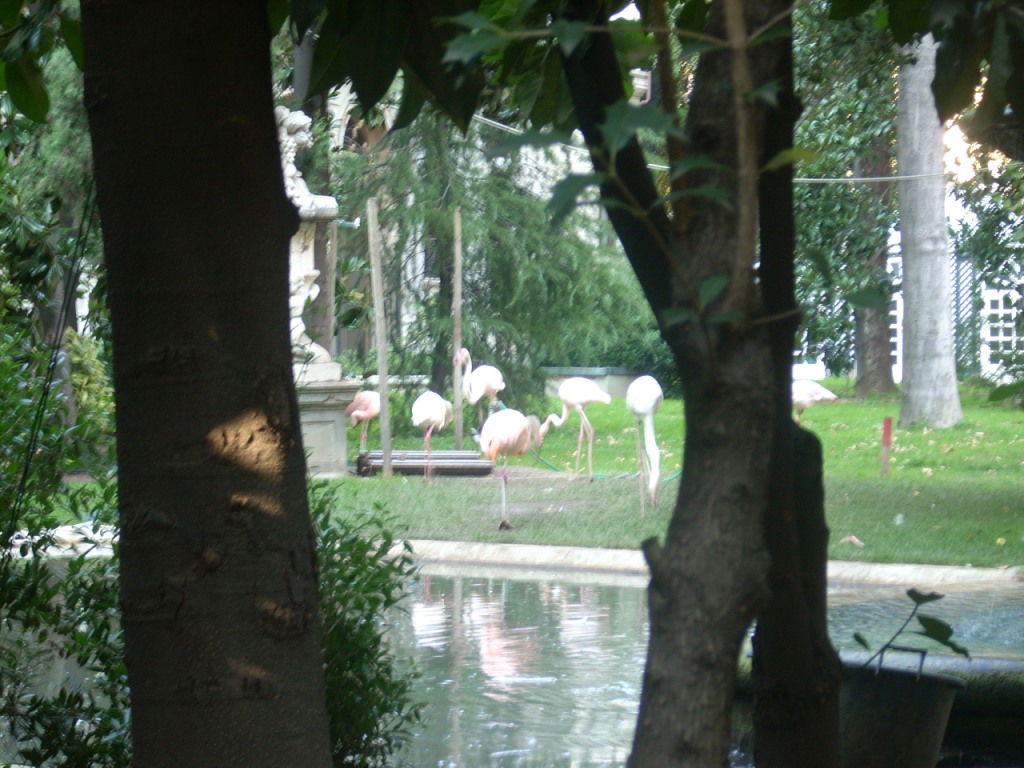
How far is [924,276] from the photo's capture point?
63.7ft

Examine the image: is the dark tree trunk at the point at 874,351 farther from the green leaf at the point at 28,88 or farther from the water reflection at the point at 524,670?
the green leaf at the point at 28,88

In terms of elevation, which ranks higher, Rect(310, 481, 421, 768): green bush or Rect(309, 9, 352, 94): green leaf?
Rect(309, 9, 352, 94): green leaf

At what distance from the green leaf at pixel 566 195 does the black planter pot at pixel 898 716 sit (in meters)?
2.37

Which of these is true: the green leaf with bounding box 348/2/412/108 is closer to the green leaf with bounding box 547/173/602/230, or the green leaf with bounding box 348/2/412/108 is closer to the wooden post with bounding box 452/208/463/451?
the green leaf with bounding box 547/173/602/230

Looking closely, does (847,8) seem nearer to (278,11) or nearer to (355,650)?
(278,11)

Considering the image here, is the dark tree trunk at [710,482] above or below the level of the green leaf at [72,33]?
below

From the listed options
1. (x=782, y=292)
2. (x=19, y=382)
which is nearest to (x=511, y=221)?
(x=19, y=382)

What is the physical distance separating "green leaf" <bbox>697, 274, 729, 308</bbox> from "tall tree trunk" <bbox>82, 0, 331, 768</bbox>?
77 centimetres

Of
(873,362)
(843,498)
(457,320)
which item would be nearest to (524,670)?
(843,498)

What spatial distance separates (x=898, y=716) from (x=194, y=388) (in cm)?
210

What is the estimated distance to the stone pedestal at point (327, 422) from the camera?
1532 centimetres

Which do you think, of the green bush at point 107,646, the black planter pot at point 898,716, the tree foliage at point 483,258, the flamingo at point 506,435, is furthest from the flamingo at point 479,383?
the black planter pot at point 898,716

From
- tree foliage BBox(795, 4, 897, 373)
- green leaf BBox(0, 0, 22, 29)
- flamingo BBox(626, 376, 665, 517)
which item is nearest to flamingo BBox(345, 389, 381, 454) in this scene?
flamingo BBox(626, 376, 665, 517)

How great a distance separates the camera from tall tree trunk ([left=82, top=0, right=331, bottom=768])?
1.74 metres
